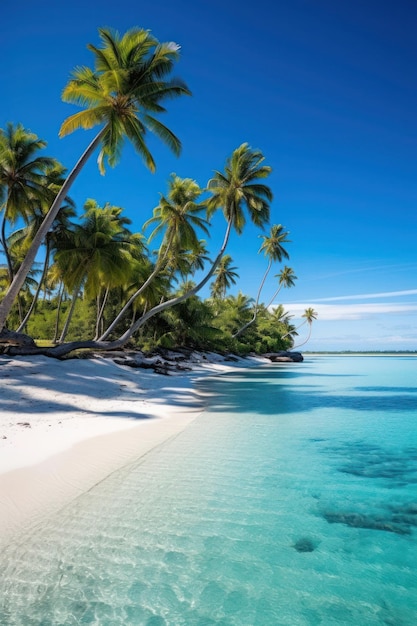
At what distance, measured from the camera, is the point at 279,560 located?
3398mm

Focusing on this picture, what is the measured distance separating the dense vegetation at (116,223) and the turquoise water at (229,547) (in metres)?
10.00

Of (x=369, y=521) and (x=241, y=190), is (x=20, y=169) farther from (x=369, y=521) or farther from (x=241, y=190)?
(x=369, y=521)

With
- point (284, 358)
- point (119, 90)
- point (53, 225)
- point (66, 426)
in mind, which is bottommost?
point (66, 426)

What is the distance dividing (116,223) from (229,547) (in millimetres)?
29137

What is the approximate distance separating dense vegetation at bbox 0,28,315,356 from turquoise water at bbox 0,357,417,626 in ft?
32.8

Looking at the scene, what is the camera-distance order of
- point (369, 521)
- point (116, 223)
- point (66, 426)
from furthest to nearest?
point (116, 223)
point (66, 426)
point (369, 521)

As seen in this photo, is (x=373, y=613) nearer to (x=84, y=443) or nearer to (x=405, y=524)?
(x=405, y=524)

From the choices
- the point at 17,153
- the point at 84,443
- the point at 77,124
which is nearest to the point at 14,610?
the point at 84,443

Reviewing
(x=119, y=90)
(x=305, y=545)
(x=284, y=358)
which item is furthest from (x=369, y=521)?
(x=284, y=358)

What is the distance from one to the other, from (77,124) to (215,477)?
A: 538 inches

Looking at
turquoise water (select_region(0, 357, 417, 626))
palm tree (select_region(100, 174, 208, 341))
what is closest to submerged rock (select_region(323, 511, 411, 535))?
turquoise water (select_region(0, 357, 417, 626))

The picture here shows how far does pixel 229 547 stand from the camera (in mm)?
3605

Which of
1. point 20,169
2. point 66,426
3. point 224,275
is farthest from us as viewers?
point 224,275

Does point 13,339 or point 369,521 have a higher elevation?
point 13,339
